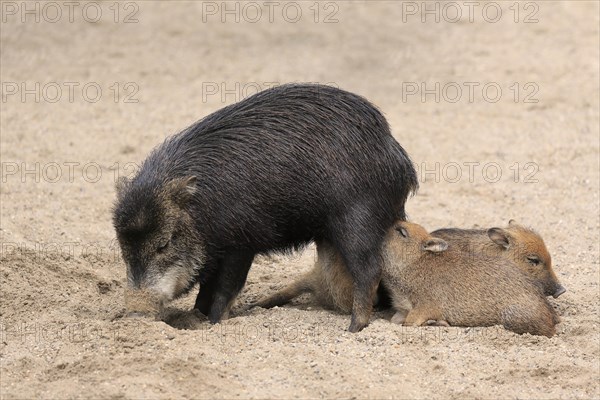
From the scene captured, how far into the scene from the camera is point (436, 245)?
7.07 metres

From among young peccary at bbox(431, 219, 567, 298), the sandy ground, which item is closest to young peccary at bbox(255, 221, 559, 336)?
the sandy ground

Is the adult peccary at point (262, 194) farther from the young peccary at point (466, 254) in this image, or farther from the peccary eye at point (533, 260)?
the peccary eye at point (533, 260)

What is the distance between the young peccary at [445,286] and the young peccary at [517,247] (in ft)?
0.87

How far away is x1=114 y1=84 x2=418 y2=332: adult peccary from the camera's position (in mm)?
6688

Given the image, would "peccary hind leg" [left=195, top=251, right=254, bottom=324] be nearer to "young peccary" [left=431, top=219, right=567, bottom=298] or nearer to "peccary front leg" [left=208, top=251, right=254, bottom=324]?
"peccary front leg" [left=208, top=251, right=254, bottom=324]

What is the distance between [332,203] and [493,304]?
128cm

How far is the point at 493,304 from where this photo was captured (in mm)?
6773

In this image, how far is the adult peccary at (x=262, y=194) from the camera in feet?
21.9

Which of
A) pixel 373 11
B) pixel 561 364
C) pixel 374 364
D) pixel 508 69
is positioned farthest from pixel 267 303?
pixel 373 11

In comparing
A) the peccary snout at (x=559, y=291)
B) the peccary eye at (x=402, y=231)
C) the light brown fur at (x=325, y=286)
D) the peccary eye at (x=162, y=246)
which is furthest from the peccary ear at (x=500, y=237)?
the peccary eye at (x=162, y=246)

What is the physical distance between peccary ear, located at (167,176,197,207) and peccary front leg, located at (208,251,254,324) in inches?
21.8

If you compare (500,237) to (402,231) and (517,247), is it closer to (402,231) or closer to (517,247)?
(517,247)

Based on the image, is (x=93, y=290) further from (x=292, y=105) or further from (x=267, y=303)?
(x=292, y=105)

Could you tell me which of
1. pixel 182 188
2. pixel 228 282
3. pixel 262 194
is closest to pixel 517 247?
pixel 262 194
